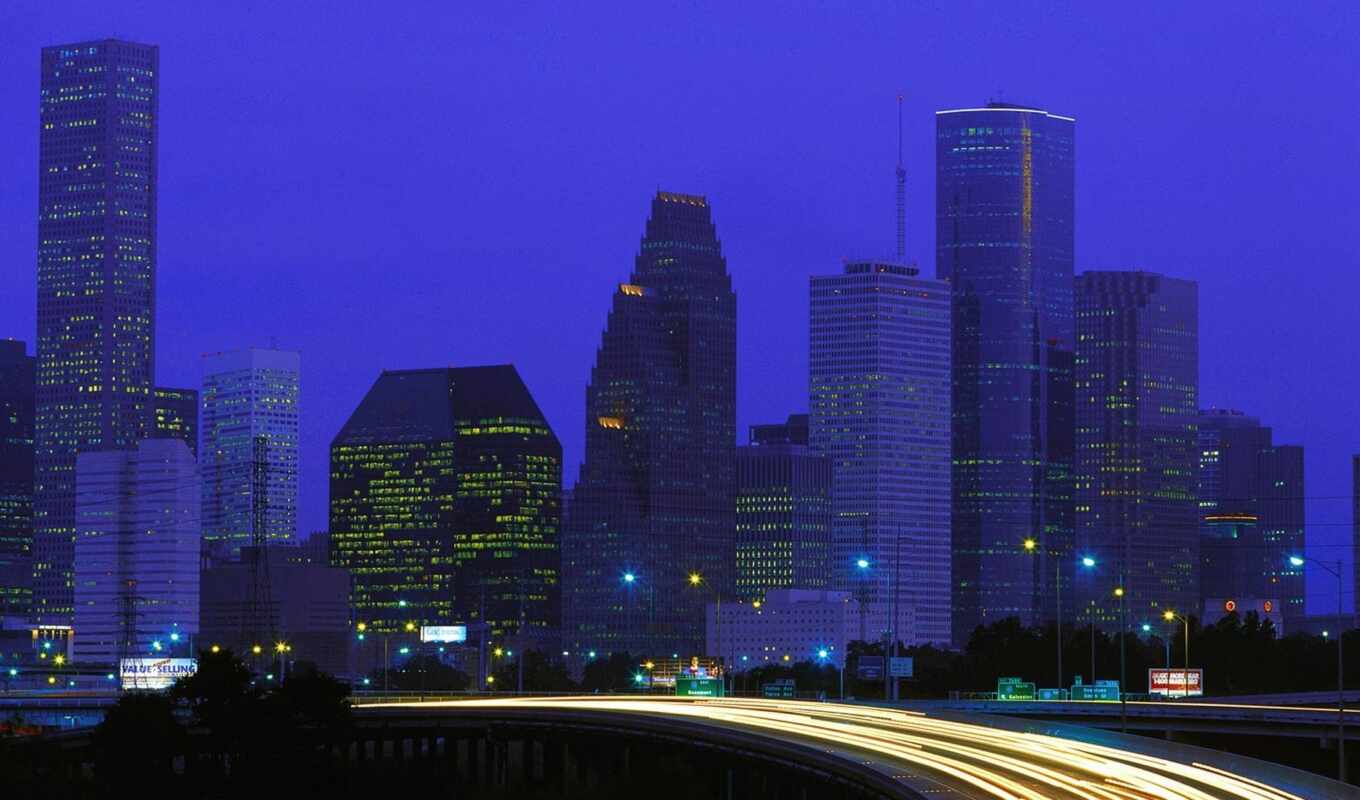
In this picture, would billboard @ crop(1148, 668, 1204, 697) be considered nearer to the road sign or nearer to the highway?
the road sign

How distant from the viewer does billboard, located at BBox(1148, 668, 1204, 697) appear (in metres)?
181

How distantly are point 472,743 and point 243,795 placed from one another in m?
48.3

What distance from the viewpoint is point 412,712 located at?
17312 cm

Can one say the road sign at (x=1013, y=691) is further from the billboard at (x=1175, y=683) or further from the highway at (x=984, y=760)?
the highway at (x=984, y=760)

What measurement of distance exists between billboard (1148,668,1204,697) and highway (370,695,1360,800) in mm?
33814

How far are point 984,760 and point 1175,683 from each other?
249 feet

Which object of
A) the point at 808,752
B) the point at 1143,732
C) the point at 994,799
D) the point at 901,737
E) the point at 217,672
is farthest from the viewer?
the point at 217,672

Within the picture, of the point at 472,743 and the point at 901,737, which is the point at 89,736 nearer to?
the point at 472,743

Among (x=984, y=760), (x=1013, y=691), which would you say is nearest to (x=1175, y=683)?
(x=1013, y=691)

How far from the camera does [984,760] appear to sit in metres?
109

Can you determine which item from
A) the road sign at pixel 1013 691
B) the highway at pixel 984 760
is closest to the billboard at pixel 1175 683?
the road sign at pixel 1013 691

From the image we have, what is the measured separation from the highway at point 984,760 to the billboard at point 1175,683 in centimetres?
3381

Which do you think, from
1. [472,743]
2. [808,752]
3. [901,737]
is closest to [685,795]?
[901,737]

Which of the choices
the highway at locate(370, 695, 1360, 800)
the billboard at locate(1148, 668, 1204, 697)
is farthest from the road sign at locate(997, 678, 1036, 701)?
the highway at locate(370, 695, 1360, 800)
